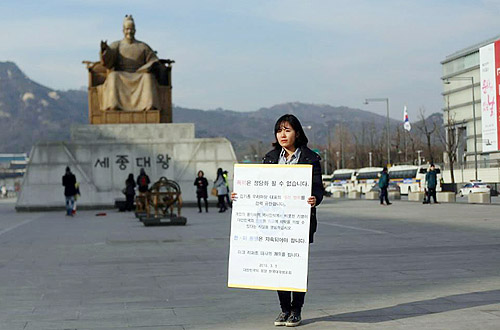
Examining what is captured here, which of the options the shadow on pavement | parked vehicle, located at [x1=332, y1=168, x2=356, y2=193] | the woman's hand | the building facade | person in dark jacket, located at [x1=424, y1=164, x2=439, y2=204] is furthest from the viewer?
the building facade

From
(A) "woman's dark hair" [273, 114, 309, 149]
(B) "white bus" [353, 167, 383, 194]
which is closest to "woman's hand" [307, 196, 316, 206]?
(A) "woman's dark hair" [273, 114, 309, 149]

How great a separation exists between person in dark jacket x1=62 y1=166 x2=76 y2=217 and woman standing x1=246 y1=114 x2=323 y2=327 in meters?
21.3

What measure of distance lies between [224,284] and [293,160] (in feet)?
9.52

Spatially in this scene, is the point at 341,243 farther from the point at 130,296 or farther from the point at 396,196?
the point at 396,196

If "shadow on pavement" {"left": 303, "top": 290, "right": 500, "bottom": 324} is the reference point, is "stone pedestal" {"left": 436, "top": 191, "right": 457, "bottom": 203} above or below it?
above

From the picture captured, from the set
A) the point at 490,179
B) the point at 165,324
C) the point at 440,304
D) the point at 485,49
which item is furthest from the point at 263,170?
the point at 490,179

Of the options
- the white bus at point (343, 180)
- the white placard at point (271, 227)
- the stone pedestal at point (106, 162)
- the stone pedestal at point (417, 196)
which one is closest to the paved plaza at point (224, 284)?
the white placard at point (271, 227)

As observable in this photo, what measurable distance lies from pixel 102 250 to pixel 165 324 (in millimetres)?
7384

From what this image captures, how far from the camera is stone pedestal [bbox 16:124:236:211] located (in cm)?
3325

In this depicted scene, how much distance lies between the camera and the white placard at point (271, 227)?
652 cm

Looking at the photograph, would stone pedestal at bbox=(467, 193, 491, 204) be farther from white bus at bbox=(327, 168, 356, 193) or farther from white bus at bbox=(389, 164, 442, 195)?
white bus at bbox=(327, 168, 356, 193)

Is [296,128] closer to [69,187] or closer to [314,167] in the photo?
[314,167]

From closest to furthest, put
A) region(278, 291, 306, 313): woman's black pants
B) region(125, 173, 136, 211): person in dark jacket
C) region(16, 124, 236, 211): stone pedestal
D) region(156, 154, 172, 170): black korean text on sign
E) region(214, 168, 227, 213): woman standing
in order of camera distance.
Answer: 1. region(278, 291, 306, 313): woman's black pants
2. region(214, 168, 227, 213): woman standing
3. region(125, 173, 136, 211): person in dark jacket
4. region(16, 124, 236, 211): stone pedestal
5. region(156, 154, 172, 170): black korean text on sign

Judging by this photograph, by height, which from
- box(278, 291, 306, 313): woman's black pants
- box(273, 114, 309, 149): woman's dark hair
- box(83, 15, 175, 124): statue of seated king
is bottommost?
box(278, 291, 306, 313): woman's black pants
